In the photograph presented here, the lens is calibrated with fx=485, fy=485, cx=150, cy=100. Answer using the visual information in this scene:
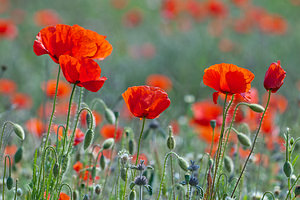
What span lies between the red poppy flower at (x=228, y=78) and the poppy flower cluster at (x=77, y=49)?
1.41ft

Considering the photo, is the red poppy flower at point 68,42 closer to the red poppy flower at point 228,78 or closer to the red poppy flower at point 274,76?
the red poppy flower at point 228,78

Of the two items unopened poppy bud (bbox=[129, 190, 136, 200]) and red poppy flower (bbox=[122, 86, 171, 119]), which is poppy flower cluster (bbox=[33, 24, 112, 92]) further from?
unopened poppy bud (bbox=[129, 190, 136, 200])

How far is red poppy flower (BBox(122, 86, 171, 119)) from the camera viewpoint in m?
1.88

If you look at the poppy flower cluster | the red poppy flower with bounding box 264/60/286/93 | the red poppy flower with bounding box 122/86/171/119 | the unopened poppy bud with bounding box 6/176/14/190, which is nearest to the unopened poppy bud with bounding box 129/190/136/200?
the red poppy flower with bounding box 122/86/171/119

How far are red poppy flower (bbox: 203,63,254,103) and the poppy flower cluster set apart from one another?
43cm

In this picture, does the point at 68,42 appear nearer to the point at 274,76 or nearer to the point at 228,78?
the point at 228,78

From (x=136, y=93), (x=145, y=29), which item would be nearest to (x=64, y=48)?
(x=136, y=93)

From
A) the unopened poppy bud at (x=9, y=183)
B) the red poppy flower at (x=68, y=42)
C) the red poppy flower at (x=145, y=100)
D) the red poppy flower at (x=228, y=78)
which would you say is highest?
the red poppy flower at (x=68, y=42)

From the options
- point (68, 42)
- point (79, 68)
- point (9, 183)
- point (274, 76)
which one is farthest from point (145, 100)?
point (9, 183)

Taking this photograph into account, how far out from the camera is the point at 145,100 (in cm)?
188

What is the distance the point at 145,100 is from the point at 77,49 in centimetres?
37

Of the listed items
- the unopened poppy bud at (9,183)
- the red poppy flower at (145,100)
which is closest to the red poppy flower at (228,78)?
the red poppy flower at (145,100)

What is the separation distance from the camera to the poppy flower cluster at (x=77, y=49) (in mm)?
1857

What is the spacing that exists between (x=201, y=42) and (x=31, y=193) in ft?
22.7
